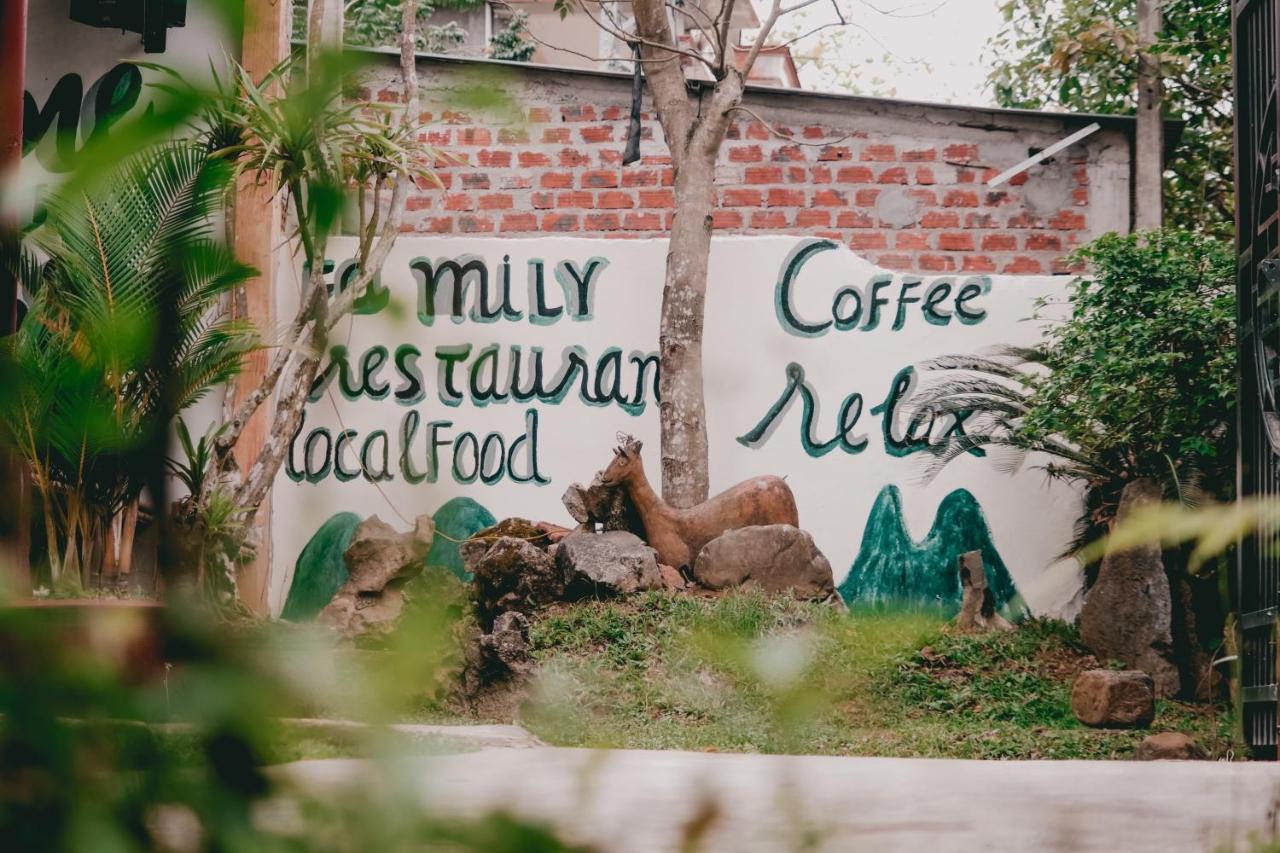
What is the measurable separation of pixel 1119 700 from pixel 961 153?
3.39m

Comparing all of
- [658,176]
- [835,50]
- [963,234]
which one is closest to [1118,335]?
[963,234]

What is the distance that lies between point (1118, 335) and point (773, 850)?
5.22 meters

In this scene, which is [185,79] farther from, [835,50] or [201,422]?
[835,50]

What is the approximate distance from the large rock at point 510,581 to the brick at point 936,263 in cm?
280

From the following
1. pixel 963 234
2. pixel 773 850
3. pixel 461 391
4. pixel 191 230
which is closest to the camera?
pixel 191 230

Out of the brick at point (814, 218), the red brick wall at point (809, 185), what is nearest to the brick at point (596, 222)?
the red brick wall at point (809, 185)

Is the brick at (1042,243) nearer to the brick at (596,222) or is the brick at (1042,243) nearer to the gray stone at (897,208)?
the gray stone at (897,208)

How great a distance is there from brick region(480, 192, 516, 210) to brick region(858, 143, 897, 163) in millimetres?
1886

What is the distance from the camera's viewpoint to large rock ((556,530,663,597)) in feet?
18.0

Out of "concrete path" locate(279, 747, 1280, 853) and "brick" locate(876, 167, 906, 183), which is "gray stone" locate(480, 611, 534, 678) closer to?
"concrete path" locate(279, 747, 1280, 853)

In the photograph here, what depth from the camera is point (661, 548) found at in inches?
230

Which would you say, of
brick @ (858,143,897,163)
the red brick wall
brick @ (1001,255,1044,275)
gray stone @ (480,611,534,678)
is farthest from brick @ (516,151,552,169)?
gray stone @ (480,611,534,678)

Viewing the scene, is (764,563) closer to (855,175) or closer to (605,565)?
(605,565)

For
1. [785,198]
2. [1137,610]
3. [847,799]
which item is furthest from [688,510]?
[847,799]
